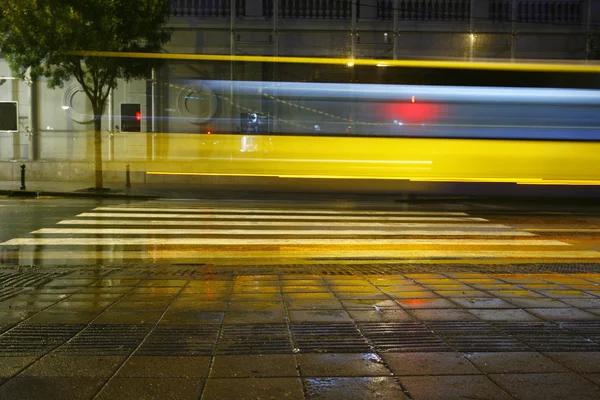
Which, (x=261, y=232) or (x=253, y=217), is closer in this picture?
(x=261, y=232)

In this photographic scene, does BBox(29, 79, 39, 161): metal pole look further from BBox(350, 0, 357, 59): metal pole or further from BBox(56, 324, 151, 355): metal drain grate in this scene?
BBox(56, 324, 151, 355): metal drain grate

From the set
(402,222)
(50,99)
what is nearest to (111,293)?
(402,222)

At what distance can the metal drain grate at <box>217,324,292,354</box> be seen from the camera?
4.73m

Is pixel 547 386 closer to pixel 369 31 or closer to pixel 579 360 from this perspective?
pixel 579 360

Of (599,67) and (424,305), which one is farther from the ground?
(599,67)

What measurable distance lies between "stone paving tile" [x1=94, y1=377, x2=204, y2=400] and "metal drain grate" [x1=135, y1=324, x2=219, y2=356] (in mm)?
527

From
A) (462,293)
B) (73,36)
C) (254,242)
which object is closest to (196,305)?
(462,293)

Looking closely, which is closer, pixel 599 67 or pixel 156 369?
pixel 156 369

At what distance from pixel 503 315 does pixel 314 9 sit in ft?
72.6

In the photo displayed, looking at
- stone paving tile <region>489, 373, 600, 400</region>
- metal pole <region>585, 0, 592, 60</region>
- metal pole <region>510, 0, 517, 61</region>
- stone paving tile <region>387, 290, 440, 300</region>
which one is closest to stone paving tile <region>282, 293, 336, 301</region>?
stone paving tile <region>387, 290, 440, 300</region>

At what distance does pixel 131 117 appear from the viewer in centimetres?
1734

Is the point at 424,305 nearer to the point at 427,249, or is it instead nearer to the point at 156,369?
A: the point at 156,369

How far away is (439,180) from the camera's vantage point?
15961 millimetres

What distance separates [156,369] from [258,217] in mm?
10753
